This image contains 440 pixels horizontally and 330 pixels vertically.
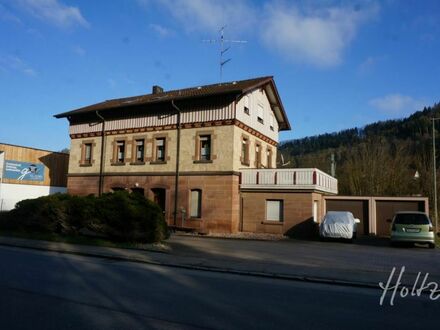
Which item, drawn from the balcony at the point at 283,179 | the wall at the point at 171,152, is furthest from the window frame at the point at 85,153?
the balcony at the point at 283,179

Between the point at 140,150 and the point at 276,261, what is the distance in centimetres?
1864

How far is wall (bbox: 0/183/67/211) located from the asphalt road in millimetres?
26581

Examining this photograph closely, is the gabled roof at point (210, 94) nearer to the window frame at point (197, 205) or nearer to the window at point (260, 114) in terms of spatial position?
the window at point (260, 114)

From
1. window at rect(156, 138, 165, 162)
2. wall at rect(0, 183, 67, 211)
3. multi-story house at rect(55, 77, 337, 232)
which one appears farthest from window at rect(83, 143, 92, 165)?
wall at rect(0, 183, 67, 211)

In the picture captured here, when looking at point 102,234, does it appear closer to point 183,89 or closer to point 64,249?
point 64,249

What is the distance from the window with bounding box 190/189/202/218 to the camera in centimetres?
2708

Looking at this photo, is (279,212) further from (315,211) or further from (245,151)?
(245,151)

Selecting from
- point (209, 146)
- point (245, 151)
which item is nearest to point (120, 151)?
point (209, 146)

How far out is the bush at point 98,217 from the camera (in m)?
17.3

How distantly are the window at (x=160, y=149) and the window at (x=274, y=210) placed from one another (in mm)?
7801

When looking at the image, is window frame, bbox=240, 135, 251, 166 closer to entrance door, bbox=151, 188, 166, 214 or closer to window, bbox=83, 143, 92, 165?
entrance door, bbox=151, 188, 166, 214

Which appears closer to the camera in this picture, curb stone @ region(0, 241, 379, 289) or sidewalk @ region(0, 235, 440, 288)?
curb stone @ region(0, 241, 379, 289)

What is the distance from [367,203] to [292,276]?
1938cm

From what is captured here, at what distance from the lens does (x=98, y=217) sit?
712 inches
